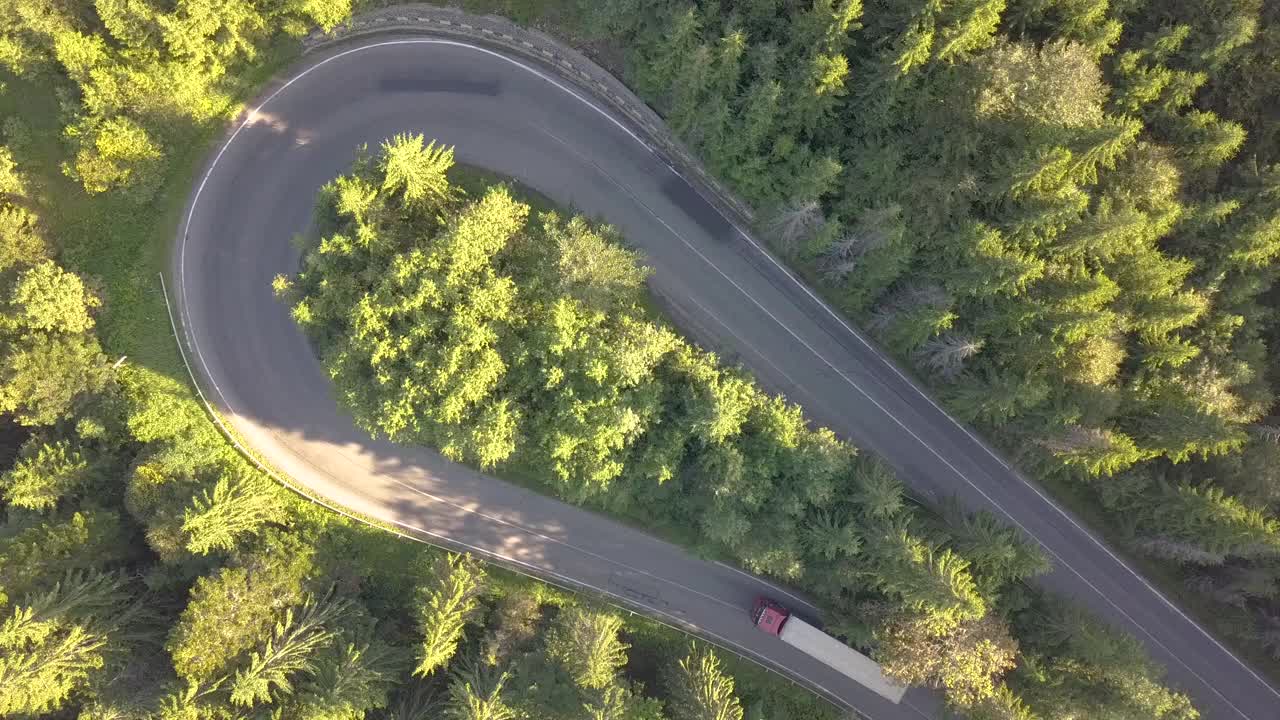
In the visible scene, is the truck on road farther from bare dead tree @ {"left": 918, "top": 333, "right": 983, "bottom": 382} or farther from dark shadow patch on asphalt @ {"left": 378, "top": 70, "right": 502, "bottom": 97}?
dark shadow patch on asphalt @ {"left": 378, "top": 70, "right": 502, "bottom": 97}

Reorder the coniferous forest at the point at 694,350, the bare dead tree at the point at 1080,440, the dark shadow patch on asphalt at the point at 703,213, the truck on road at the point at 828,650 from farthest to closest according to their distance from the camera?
the dark shadow patch on asphalt at the point at 703,213 < the truck on road at the point at 828,650 < the bare dead tree at the point at 1080,440 < the coniferous forest at the point at 694,350

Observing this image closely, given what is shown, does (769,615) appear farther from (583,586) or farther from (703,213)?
(703,213)

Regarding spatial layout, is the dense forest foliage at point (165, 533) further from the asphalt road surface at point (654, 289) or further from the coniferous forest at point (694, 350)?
the asphalt road surface at point (654, 289)

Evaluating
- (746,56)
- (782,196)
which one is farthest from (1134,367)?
(746,56)

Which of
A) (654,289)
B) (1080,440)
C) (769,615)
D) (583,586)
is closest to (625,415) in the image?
(654,289)

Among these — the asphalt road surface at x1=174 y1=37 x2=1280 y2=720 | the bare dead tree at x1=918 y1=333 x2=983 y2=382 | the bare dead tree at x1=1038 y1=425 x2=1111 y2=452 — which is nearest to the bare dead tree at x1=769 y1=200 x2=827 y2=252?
the asphalt road surface at x1=174 y1=37 x2=1280 y2=720

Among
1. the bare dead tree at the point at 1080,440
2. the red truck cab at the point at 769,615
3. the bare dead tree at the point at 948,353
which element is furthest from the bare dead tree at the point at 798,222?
the red truck cab at the point at 769,615
